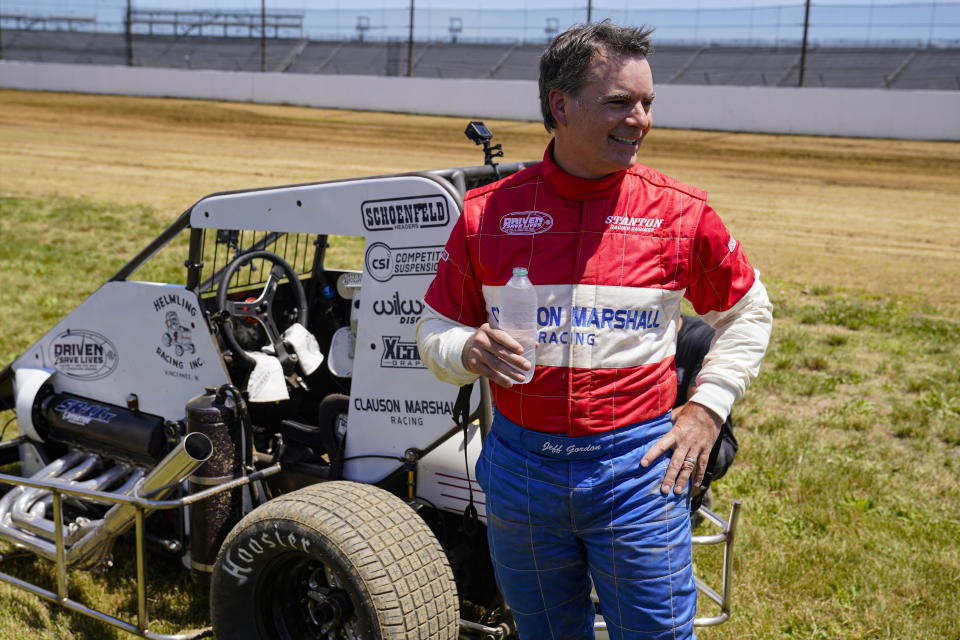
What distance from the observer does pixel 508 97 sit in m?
27.8

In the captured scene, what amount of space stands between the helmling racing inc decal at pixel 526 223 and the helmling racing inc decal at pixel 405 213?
3.01ft

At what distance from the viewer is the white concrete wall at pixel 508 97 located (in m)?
23.2

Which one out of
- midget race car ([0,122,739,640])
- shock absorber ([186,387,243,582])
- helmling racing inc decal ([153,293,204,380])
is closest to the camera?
midget race car ([0,122,739,640])

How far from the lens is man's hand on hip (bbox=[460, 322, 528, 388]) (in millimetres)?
2055

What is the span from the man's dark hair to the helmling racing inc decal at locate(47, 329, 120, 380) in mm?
2809

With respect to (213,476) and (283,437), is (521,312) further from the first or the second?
(283,437)

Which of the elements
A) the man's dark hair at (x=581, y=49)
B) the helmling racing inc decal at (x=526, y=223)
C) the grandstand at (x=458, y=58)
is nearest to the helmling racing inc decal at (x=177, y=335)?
the helmling racing inc decal at (x=526, y=223)

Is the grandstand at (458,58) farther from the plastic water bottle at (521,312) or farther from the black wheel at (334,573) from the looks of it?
the plastic water bottle at (521,312)

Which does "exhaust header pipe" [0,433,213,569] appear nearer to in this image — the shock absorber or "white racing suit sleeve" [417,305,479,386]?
the shock absorber

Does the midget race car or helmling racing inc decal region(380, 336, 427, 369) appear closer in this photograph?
the midget race car

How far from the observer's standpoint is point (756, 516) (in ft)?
15.5

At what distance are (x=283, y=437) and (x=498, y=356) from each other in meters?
2.01

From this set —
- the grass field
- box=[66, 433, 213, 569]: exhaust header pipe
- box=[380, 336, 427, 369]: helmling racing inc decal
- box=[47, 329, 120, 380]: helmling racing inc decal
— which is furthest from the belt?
box=[47, 329, 120, 380]: helmling racing inc decal

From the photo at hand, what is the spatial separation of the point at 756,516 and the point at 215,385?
9.24ft
